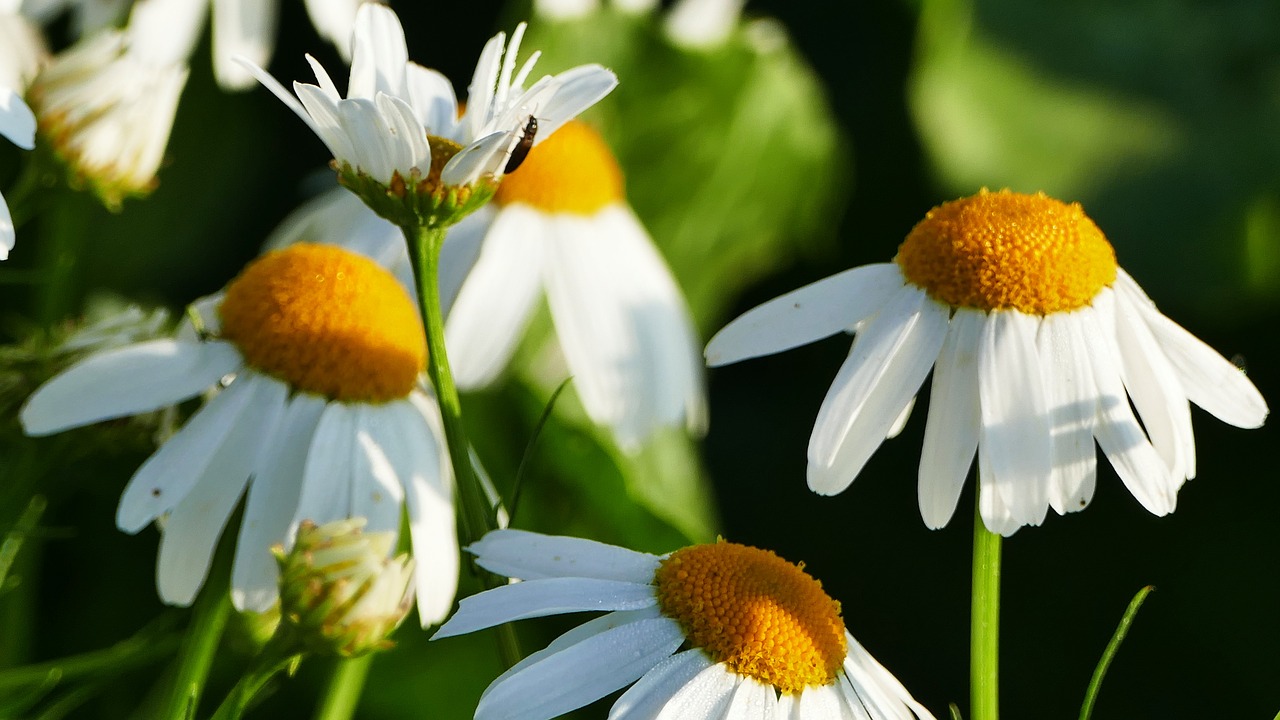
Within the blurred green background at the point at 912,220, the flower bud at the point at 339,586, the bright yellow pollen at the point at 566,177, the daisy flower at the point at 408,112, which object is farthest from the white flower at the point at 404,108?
the blurred green background at the point at 912,220

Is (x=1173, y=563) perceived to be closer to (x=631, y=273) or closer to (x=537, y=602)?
(x=631, y=273)

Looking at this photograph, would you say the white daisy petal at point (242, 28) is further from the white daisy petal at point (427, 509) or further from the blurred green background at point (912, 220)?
the white daisy petal at point (427, 509)

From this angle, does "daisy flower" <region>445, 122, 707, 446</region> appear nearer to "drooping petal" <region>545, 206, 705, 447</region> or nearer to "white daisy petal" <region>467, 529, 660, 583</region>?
"drooping petal" <region>545, 206, 705, 447</region>

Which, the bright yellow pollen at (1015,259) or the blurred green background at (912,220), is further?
the blurred green background at (912,220)

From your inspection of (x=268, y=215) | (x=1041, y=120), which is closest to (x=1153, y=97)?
(x=1041, y=120)

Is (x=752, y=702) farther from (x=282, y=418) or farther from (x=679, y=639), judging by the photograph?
(x=282, y=418)

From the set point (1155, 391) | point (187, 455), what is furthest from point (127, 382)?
point (1155, 391)
